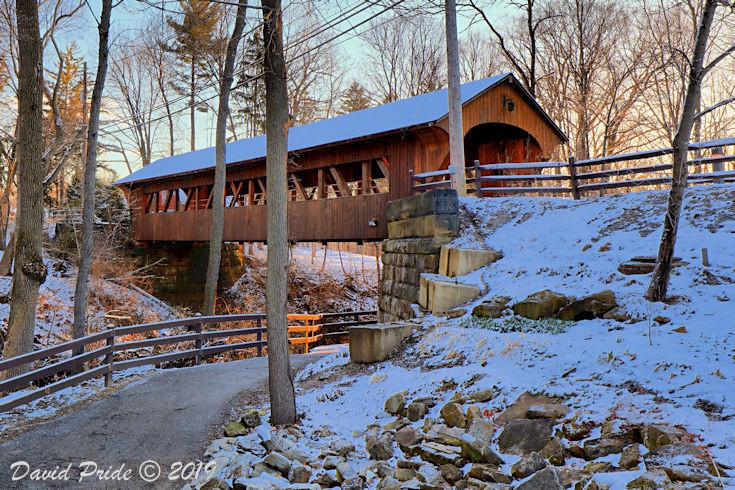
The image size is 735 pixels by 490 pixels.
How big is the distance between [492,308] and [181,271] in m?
19.1

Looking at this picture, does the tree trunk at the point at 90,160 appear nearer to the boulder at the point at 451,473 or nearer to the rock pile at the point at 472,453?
the rock pile at the point at 472,453

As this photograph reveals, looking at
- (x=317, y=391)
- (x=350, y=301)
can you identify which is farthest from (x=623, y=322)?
(x=350, y=301)

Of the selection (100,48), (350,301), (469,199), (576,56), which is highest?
(576,56)

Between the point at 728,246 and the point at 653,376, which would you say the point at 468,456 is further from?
the point at 728,246

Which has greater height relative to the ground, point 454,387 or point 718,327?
point 718,327

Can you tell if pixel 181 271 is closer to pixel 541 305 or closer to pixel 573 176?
pixel 573 176

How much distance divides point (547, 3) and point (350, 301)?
15.9m

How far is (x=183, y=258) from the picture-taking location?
22.9m

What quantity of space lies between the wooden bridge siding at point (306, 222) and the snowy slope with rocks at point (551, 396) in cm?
631

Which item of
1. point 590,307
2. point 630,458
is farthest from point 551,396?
point 590,307

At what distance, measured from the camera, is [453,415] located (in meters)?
4.36

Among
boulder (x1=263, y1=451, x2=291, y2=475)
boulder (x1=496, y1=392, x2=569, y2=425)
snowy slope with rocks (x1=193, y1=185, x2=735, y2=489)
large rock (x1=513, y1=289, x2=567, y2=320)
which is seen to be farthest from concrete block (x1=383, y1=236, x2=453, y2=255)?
boulder (x1=263, y1=451, x2=291, y2=475)

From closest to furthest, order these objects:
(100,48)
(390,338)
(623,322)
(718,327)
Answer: (718,327) < (623,322) < (390,338) < (100,48)

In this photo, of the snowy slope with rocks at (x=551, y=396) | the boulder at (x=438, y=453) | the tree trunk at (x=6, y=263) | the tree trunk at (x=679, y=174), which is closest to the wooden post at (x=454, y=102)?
the snowy slope with rocks at (x=551, y=396)
